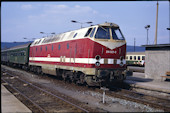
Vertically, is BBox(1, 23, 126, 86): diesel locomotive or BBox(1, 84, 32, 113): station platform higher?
BBox(1, 23, 126, 86): diesel locomotive

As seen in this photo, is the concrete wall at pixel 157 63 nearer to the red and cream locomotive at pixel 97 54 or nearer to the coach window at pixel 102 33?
the red and cream locomotive at pixel 97 54

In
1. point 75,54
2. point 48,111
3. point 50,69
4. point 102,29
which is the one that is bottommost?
point 48,111

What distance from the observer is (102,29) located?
13.3 m

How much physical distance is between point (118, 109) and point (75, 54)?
6.33 metres

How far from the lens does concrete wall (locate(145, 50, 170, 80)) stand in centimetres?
1964

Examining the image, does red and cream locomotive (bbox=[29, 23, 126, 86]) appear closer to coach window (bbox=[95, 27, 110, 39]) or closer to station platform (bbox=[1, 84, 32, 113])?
coach window (bbox=[95, 27, 110, 39])

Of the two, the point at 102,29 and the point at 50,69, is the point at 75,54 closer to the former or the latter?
the point at 102,29

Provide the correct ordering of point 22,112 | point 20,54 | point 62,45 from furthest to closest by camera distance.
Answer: point 20,54, point 62,45, point 22,112

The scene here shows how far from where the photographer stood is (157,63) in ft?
67.3

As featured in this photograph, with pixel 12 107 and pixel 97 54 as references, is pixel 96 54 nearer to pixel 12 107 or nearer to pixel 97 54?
pixel 97 54

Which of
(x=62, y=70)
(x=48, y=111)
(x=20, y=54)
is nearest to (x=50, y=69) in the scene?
(x=62, y=70)

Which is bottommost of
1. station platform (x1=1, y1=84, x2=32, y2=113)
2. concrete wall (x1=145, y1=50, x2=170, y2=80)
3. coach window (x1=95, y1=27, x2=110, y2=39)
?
station platform (x1=1, y1=84, x2=32, y2=113)

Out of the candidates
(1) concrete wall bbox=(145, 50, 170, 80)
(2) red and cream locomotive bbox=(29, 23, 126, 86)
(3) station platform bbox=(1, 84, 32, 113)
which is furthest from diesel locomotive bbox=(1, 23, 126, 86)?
(1) concrete wall bbox=(145, 50, 170, 80)

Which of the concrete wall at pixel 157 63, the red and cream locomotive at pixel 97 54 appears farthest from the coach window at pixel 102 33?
the concrete wall at pixel 157 63
